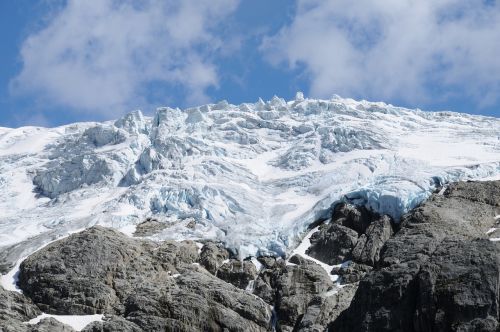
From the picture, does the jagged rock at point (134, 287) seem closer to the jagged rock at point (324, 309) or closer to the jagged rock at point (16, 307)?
the jagged rock at point (16, 307)

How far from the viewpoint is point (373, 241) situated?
74250 mm

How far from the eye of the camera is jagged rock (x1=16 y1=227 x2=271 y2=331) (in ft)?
208

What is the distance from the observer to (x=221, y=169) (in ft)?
328

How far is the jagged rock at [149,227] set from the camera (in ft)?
268

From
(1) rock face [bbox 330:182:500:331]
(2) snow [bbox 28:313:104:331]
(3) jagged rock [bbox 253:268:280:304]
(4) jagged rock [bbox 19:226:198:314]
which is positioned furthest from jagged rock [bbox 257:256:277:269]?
(2) snow [bbox 28:313:104:331]

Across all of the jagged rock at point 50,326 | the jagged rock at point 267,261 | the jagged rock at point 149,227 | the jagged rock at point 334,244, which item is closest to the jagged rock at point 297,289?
the jagged rock at point 334,244

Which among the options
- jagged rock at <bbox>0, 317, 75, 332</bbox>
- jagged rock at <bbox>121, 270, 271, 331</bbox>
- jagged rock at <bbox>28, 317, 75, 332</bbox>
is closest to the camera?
jagged rock at <bbox>0, 317, 75, 332</bbox>

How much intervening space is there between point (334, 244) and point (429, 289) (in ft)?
77.6

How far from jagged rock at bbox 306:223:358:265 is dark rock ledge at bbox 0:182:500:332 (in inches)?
4.3

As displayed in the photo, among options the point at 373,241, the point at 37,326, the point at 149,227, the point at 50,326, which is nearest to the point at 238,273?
the point at 373,241

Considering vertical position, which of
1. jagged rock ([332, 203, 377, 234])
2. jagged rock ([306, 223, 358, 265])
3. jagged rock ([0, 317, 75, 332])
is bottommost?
jagged rock ([0, 317, 75, 332])

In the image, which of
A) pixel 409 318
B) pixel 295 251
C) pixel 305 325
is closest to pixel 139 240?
pixel 295 251

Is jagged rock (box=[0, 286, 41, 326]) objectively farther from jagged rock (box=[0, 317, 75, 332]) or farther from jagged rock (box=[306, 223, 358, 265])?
jagged rock (box=[306, 223, 358, 265])

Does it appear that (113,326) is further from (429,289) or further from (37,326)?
(429,289)
